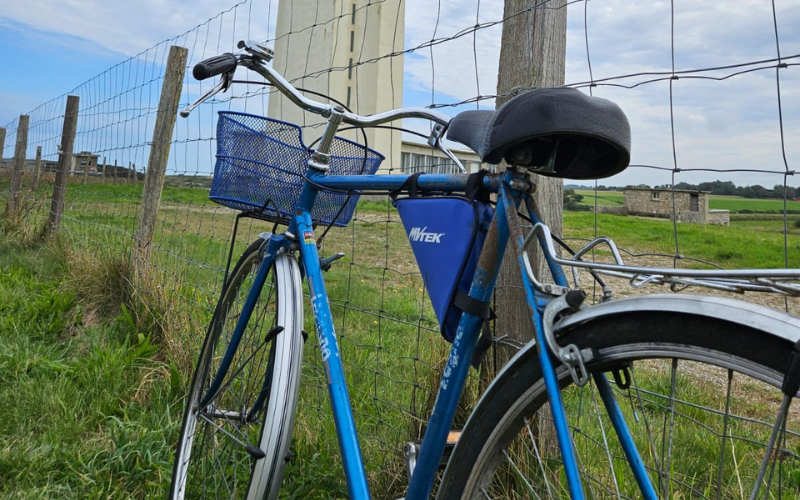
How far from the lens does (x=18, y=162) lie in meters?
8.80

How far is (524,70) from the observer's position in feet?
5.98

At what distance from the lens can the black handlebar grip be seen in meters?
1.76

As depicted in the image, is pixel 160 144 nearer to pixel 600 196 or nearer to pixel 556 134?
pixel 600 196

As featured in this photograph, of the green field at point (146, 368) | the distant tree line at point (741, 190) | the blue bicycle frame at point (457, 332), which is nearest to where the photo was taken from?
the blue bicycle frame at point (457, 332)

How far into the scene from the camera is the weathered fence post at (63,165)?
22.1 ft

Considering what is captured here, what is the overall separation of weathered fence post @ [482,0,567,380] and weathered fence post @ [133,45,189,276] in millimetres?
3089

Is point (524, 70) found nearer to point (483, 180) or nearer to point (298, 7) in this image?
point (483, 180)

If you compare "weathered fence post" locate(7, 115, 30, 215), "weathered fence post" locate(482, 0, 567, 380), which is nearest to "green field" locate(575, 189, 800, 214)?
"weathered fence post" locate(482, 0, 567, 380)

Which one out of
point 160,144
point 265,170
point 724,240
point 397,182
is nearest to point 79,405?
point 265,170

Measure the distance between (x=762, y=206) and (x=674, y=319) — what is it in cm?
81

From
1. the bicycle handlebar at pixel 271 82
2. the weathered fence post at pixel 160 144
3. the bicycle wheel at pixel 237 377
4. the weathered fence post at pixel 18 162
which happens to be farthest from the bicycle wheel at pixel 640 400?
the weathered fence post at pixel 18 162

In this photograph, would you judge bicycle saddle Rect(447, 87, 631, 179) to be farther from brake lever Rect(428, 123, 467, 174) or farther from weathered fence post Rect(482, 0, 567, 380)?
weathered fence post Rect(482, 0, 567, 380)

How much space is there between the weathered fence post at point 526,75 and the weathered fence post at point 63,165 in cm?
607

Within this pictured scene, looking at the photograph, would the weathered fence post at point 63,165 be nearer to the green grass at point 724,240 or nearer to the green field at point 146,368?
the green field at point 146,368
